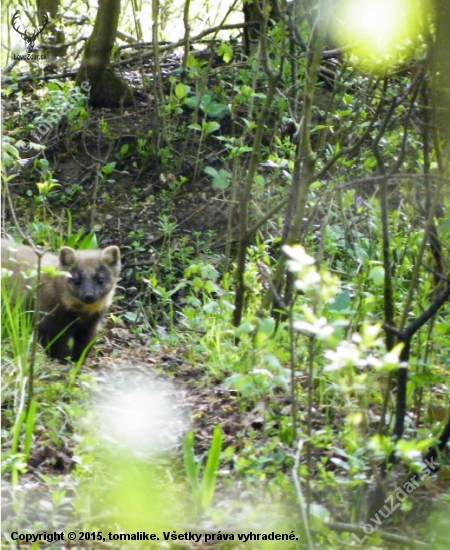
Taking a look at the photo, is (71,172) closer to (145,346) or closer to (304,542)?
(145,346)

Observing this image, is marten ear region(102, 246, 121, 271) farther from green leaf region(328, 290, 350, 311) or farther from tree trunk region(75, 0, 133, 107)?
tree trunk region(75, 0, 133, 107)

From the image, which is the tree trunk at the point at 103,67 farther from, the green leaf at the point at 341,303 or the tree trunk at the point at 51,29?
the green leaf at the point at 341,303

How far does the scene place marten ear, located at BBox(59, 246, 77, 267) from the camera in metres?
7.69

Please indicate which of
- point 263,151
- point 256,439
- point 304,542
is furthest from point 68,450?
point 263,151

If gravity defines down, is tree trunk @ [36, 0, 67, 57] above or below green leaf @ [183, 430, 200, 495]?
above

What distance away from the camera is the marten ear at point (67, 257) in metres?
7.69

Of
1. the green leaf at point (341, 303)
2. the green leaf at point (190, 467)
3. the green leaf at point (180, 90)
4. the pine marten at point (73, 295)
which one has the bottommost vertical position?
the green leaf at point (190, 467)

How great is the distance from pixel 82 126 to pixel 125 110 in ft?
2.47

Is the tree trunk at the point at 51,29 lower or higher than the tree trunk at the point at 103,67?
higher

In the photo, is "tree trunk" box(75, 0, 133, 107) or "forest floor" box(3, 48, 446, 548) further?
"tree trunk" box(75, 0, 133, 107)

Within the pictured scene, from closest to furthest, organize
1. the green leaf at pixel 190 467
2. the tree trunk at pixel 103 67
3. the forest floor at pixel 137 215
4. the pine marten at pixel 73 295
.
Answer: the green leaf at pixel 190 467, the forest floor at pixel 137 215, the pine marten at pixel 73 295, the tree trunk at pixel 103 67

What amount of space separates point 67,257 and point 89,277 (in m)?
0.25

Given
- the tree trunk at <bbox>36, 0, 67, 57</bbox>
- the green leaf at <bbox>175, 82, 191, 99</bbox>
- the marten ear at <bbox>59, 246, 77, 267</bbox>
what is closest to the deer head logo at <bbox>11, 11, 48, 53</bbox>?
the tree trunk at <bbox>36, 0, 67, 57</bbox>

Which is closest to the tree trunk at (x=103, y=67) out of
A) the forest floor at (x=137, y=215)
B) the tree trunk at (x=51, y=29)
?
the forest floor at (x=137, y=215)
